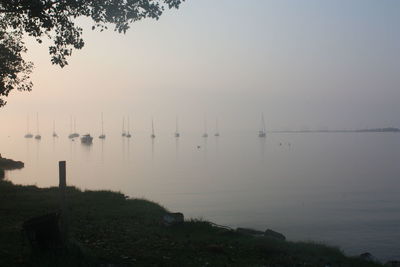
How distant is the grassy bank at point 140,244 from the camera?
10.9 metres

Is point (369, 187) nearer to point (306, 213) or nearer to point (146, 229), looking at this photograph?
point (306, 213)

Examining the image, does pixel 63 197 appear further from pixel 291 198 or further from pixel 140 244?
pixel 291 198

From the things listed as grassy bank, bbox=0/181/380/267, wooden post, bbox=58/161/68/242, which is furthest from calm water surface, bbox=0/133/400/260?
wooden post, bbox=58/161/68/242

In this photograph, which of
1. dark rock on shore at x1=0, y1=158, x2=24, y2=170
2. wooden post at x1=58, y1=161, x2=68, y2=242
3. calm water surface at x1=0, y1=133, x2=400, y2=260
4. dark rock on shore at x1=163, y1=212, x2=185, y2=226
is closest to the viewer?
wooden post at x1=58, y1=161, x2=68, y2=242

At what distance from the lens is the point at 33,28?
50.4 ft

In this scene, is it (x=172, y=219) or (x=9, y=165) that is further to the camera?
(x=9, y=165)

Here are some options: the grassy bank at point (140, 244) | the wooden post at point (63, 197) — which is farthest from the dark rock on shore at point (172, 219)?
the wooden post at point (63, 197)

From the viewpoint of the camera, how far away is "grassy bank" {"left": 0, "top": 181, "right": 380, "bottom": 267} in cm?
1085

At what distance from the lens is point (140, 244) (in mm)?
13328

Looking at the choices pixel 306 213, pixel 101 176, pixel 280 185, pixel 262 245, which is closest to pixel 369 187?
pixel 280 185

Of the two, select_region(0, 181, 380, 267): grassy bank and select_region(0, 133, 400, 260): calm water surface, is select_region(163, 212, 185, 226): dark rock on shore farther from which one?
select_region(0, 133, 400, 260): calm water surface

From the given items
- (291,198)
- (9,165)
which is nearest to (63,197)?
(291,198)

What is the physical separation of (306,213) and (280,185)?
16.6 meters

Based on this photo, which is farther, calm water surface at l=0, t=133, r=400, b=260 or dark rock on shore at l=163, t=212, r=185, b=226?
calm water surface at l=0, t=133, r=400, b=260
